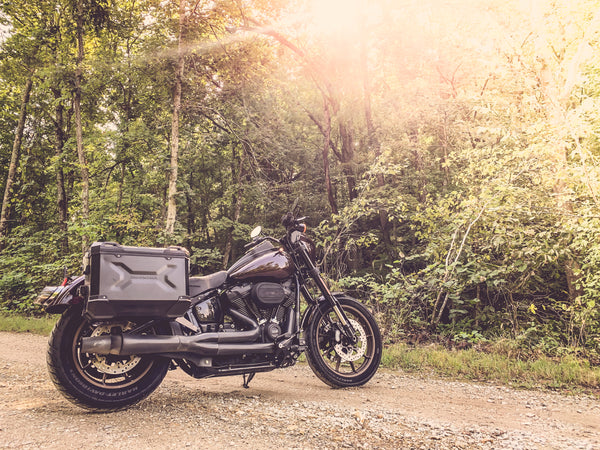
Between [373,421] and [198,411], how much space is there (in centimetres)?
130

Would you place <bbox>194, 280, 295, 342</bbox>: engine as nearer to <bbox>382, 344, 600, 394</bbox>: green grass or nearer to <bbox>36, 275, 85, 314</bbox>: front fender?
<bbox>36, 275, 85, 314</bbox>: front fender

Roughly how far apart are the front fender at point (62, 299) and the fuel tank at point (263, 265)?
122 cm

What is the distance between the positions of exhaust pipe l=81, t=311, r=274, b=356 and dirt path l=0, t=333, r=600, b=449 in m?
0.43

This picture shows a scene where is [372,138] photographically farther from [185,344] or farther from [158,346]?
[158,346]

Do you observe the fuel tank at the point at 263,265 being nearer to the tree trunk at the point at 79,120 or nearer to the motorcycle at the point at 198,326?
the motorcycle at the point at 198,326

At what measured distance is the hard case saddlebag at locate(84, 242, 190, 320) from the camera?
114 inches

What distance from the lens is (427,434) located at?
9.06ft

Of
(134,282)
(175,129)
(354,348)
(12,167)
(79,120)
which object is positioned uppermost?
(79,120)

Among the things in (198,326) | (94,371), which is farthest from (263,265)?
(94,371)

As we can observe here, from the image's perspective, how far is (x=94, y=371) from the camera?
3148mm

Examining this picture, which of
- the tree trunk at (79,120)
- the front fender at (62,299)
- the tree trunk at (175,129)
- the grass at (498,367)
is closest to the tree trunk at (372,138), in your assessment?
the tree trunk at (175,129)

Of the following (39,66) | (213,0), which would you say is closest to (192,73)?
(213,0)

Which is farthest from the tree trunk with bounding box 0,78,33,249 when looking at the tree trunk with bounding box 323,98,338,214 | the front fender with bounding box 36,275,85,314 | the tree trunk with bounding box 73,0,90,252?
the front fender with bounding box 36,275,85,314

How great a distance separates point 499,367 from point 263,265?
3.17m
